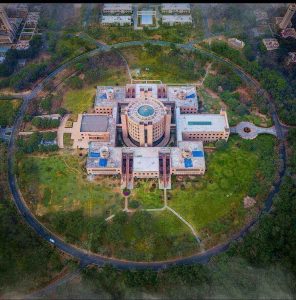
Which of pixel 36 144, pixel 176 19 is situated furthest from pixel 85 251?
pixel 176 19

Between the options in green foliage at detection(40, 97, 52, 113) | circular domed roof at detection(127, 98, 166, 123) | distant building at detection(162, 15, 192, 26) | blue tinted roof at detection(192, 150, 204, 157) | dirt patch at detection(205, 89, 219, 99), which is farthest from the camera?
distant building at detection(162, 15, 192, 26)

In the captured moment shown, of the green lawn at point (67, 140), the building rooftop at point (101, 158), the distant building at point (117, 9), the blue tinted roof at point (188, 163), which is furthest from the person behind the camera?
the distant building at point (117, 9)

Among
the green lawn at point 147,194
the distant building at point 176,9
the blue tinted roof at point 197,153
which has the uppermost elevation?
the distant building at point 176,9

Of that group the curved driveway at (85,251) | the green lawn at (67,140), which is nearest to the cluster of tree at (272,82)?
the curved driveway at (85,251)

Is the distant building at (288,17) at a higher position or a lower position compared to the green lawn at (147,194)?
higher

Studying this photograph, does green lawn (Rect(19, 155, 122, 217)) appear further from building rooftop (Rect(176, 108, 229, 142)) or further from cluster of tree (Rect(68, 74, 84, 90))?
cluster of tree (Rect(68, 74, 84, 90))

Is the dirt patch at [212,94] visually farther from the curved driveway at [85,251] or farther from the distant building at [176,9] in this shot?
the distant building at [176,9]

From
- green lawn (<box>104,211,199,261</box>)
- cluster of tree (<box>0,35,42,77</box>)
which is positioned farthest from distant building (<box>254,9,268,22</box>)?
green lawn (<box>104,211,199,261</box>)

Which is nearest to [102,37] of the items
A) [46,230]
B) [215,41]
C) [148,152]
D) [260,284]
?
[215,41]
